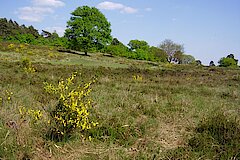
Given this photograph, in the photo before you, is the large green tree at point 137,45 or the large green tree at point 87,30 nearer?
the large green tree at point 87,30

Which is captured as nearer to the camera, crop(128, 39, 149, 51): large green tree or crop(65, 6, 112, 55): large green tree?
crop(65, 6, 112, 55): large green tree

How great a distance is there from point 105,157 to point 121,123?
1283mm

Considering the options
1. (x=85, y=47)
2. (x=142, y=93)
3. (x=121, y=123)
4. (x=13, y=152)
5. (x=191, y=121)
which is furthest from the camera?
(x=85, y=47)

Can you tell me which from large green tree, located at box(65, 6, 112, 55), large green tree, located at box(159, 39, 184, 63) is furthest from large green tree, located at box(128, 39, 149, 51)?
large green tree, located at box(65, 6, 112, 55)

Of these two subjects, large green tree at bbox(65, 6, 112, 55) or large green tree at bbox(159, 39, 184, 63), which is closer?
large green tree at bbox(65, 6, 112, 55)

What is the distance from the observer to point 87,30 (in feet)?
128

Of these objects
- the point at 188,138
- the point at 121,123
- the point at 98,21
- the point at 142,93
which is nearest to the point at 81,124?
the point at 121,123

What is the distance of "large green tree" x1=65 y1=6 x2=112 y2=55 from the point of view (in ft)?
128

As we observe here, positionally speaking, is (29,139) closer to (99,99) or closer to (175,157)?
(175,157)

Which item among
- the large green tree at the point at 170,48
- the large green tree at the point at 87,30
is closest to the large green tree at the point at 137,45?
the large green tree at the point at 170,48

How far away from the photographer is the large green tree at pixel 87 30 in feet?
128

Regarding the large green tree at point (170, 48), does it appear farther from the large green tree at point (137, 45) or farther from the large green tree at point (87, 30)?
the large green tree at point (87, 30)

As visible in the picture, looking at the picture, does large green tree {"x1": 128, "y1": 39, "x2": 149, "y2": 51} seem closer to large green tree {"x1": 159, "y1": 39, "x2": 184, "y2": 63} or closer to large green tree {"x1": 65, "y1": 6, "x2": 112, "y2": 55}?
large green tree {"x1": 159, "y1": 39, "x2": 184, "y2": 63}

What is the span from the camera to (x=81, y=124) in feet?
15.1
